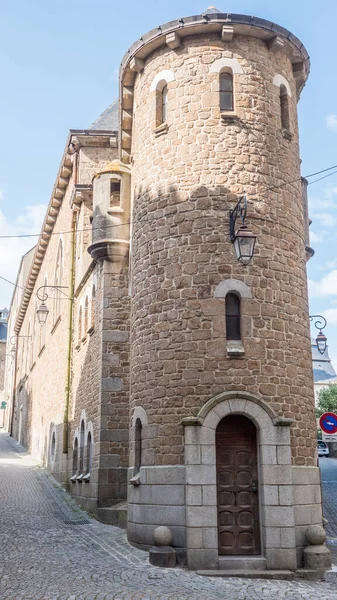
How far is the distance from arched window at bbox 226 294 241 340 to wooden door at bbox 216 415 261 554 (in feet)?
4.60

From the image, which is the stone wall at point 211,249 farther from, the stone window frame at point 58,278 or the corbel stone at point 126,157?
the stone window frame at point 58,278

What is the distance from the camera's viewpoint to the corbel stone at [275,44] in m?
12.7

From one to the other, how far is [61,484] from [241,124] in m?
12.7

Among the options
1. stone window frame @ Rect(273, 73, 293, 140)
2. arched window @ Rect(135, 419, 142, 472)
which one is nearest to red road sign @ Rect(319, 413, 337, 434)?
arched window @ Rect(135, 419, 142, 472)

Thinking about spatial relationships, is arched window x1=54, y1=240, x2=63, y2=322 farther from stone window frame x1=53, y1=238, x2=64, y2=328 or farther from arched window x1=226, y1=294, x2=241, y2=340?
arched window x1=226, y1=294, x2=241, y2=340

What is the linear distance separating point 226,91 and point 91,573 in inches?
348

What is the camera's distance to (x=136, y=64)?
44.4 feet

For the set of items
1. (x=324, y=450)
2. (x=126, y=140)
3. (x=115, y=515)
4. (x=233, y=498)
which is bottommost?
(x=115, y=515)

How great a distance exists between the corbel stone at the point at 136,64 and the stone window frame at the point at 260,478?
716cm

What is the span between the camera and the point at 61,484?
65.6 feet

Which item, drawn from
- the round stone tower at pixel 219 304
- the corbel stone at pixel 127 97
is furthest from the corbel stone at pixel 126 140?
the round stone tower at pixel 219 304

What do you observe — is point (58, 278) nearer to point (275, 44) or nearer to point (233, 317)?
point (275, 44)

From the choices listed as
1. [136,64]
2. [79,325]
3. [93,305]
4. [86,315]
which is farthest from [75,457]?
[136,64]

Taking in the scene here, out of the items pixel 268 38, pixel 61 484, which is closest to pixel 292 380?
pixel 268 38
